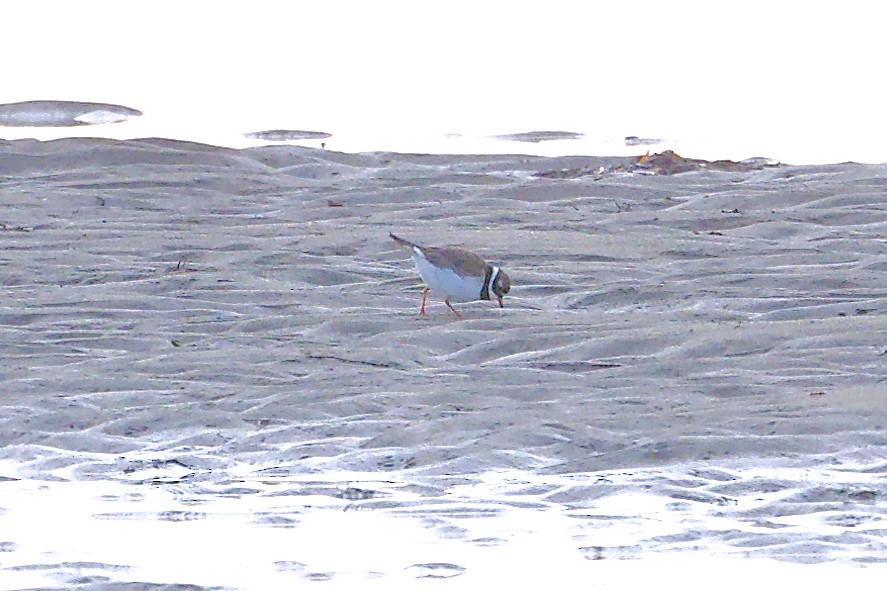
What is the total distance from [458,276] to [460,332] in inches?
14.0

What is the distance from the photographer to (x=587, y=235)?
979 cm

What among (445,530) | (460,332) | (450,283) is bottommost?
(445,530)

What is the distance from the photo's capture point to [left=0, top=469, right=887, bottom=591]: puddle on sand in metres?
4.71

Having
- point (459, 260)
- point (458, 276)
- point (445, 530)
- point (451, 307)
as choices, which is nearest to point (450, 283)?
point (458, 276)

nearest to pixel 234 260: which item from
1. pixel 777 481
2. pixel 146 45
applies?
pixel 777 481

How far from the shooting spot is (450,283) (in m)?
7.89

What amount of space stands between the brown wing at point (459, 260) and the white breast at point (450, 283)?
0.03 meters

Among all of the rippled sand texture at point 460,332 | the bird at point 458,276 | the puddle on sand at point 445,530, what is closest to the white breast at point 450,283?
the bird at point 458,276

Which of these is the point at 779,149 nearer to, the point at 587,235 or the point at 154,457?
the point at 587,235

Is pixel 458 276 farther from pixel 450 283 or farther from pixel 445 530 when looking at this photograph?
pixel 445 530

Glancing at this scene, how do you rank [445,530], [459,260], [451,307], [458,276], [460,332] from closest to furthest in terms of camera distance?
1. [445,530]
2. [460,332]
3. [458,276]
4. [459,260]
5. [451,307]

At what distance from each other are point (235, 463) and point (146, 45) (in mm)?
14805

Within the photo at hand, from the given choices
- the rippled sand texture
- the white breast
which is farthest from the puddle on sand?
the white breast

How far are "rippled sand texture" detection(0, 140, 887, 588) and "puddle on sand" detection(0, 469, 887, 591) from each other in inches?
1.3
